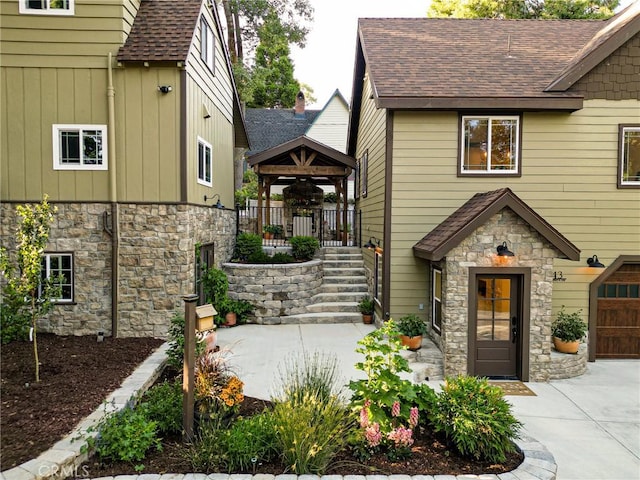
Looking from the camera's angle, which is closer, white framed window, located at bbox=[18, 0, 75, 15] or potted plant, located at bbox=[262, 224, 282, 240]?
white framed window, located at bbox=[18, 0, 75, 15]

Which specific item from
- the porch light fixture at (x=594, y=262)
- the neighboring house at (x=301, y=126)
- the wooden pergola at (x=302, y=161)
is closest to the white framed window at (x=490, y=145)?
the porch light fixture at (x=594, y=262)

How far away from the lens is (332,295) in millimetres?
10852

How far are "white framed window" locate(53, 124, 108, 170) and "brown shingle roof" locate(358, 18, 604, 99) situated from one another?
18.1 feet

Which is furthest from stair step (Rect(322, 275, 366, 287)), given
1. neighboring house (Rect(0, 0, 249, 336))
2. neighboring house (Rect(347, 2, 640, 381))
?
neighboring house (Rect(0, 0, 249, 336))

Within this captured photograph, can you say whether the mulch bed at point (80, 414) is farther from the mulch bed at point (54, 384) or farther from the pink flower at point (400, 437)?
the pink flower at point (400, 437)

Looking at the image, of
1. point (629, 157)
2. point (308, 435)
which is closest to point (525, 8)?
point (629, 157)

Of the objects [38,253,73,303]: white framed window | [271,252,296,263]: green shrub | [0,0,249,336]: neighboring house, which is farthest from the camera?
[271,252,296,263]: green shrub

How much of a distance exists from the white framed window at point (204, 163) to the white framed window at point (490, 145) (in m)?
5.67

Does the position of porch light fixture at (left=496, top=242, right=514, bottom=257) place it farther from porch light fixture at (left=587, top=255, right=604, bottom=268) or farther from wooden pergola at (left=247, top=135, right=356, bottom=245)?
wooden pergola at (left=247, top=135, right=356, bottom=245)

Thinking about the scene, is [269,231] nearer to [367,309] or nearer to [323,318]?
[323,318]

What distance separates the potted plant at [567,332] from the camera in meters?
7.83

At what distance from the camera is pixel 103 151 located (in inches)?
308

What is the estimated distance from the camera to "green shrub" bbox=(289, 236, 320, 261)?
1164 centimetres

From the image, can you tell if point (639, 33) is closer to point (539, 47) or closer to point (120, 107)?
point (539, 47)
